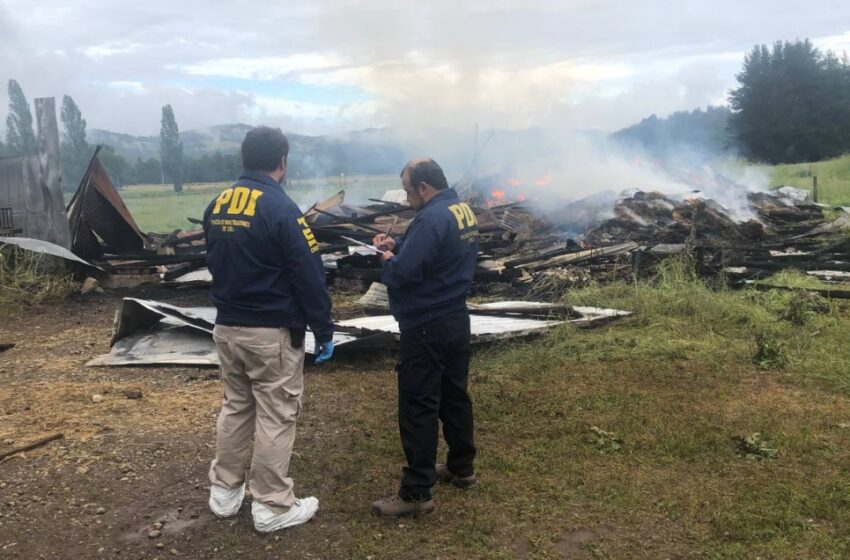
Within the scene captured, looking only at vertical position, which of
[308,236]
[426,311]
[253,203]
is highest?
[253,203]

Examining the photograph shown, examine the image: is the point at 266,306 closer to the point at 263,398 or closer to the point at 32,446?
the point at 263,398

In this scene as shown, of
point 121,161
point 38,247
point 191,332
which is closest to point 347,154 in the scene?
point 121,161

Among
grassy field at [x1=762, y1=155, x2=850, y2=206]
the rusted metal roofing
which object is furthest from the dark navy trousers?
grassy field at [x1=762, y1=155, x2=850, y2=206]

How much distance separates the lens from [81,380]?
633cm

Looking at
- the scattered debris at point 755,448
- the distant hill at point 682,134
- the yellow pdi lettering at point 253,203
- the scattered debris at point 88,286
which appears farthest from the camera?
the distant hill at point 682,134

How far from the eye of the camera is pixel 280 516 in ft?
11.6

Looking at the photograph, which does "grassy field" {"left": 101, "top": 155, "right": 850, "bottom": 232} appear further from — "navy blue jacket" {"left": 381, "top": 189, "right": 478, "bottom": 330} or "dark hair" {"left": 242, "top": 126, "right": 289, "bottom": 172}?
"navy blue jacket" {"left": 381, "top": 189, "right": 478, "bottom": 330}

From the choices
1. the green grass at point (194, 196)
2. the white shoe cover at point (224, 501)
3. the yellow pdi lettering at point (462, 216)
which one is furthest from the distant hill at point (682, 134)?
the white shoe cover at point (224, 501)

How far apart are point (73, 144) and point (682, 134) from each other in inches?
1430

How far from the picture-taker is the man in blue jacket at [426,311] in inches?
141

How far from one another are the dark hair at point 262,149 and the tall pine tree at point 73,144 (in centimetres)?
2982

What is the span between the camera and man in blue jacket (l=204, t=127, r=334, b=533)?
339 cm

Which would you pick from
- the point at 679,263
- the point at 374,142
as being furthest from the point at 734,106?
the point at 679,263

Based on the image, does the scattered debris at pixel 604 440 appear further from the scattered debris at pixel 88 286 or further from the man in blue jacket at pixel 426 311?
the scattered debris at pixel 88 286
